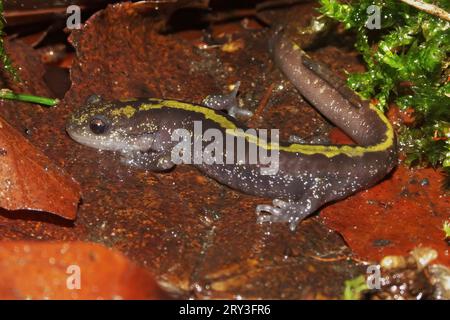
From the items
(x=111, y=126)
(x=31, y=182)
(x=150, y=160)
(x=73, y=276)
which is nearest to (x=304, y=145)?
(x=150, y=160)

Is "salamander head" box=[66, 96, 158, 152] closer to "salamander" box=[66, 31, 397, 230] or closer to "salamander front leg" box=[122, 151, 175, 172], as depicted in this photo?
"salamander" box=[66, 31, 397, 230]

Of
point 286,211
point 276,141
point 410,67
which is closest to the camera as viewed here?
point 286,211

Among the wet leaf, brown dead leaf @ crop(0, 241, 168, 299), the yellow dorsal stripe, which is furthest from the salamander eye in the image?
the wet leaf

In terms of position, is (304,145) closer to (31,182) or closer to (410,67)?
(410,67)

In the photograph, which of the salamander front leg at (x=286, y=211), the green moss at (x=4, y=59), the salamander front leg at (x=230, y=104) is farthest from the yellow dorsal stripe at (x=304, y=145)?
the green moss at (x=4, y=59)

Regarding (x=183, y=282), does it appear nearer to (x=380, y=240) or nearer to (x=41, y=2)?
(x=380, y=240)
